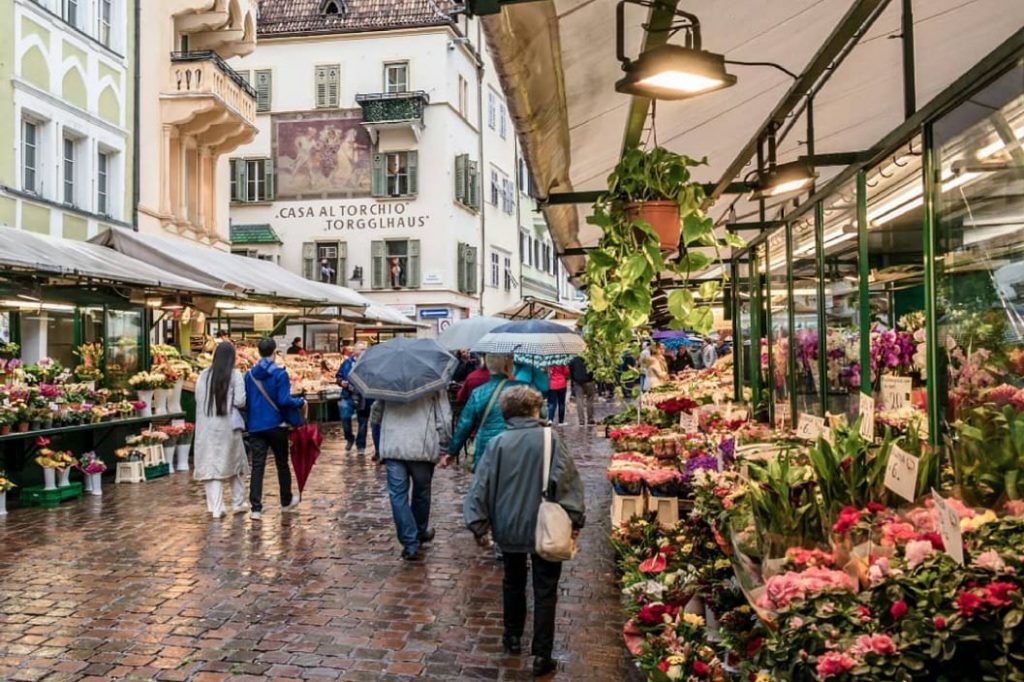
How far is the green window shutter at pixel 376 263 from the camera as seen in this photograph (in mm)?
31984

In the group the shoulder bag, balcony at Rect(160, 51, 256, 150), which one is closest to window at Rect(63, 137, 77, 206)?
balcony at Rect(160, 51, 256, 150)

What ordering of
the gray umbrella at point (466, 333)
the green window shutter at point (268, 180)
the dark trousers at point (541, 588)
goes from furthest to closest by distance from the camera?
the green window shutter at point (268, 180), the gray umbrella at point (466, 333), the dark trousers at point (541, 588)

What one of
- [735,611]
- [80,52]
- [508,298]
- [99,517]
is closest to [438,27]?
[508,298]

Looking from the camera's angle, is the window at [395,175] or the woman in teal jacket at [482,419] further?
the window at [395,175]

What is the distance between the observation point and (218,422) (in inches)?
363

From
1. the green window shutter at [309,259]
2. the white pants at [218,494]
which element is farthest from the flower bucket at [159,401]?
the green window shutter at [309,259]

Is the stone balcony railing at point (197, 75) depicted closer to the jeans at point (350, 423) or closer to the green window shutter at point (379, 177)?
the jeans at point (350, 423)

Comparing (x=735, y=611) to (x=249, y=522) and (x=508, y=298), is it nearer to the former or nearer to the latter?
(x=249, y=522)

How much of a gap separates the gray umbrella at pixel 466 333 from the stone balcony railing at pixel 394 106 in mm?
15805

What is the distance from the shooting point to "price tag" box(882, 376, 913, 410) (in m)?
3.97

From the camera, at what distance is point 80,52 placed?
50.9 ft

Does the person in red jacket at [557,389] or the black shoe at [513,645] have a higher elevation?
the person in red jacket at [557,389]

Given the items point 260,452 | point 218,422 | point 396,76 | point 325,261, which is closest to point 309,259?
point 325,261

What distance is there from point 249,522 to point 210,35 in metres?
15.2
